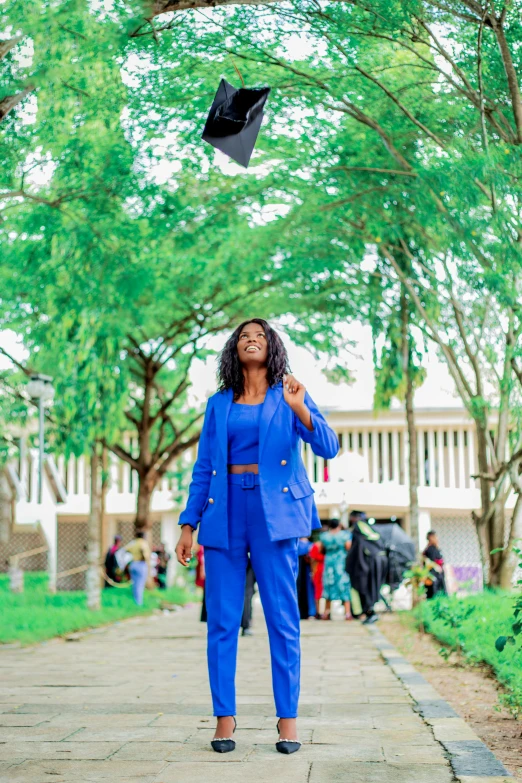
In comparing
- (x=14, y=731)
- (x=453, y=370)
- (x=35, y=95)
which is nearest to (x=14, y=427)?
(x=453, y=370)

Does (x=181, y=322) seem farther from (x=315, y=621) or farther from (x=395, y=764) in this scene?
(x=395, y=764)

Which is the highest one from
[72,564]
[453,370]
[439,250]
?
[439,250]

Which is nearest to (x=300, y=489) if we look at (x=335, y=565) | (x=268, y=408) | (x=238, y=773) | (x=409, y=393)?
(x=268, y=408)

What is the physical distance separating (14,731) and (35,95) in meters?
4.88

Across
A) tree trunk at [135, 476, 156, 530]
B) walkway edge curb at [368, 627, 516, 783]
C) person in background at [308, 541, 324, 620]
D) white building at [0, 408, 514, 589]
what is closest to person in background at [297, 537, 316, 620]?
person in background at [308, 541, 324, 620]

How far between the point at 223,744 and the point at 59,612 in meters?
9.99

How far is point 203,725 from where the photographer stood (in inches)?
198

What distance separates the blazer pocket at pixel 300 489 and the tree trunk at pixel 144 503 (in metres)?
16.4

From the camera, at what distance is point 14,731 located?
4.79m

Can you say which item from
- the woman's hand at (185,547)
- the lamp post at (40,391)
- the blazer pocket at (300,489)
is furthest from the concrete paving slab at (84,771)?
the lamp post at (40,391)

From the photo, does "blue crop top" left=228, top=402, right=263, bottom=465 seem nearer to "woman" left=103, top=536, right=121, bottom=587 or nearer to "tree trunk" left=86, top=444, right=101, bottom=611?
"tree trunk" left=86, top=444, right=101, bottom=611

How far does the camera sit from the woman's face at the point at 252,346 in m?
4.73

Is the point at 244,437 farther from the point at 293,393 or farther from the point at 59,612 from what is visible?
the point at 59,612

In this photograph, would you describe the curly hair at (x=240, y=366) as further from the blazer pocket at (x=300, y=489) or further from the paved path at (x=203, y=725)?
the paved path at (x=203, y=725)
